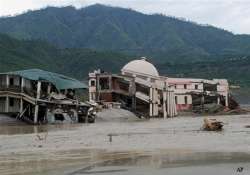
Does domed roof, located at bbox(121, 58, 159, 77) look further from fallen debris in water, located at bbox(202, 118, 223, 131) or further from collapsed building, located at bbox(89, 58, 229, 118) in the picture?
fallen debris in water, located at bbox(202, 118, 223, 131)

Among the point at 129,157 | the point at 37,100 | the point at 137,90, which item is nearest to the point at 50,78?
the point at 37,100

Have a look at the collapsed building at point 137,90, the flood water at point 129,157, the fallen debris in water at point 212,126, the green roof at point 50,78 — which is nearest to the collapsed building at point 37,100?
the green roof at point 50,78

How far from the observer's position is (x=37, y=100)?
67125mm

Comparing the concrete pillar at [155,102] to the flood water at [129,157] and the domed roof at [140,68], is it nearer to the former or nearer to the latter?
the domed roof at [140,68]

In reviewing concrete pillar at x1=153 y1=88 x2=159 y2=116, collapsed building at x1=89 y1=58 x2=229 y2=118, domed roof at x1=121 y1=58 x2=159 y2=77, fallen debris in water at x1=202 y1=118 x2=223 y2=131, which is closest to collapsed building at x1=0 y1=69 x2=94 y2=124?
collapsed building at x1=89 y1=58 x2=229 y2=118

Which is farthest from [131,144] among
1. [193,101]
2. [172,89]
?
[193,101]

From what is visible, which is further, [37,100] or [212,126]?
[37,100]

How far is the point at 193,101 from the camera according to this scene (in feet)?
338

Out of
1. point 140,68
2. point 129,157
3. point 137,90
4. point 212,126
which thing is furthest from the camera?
point 140,68

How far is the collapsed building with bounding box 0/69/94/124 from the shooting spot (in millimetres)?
68188

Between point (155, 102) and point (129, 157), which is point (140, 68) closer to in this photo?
point (155, 102)

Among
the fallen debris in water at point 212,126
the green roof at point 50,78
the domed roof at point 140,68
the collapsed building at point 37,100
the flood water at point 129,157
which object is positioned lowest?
the flood water at point 129,157

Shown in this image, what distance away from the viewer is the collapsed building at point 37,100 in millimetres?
68188

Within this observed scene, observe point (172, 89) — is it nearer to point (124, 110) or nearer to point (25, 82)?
point (124, 110)
